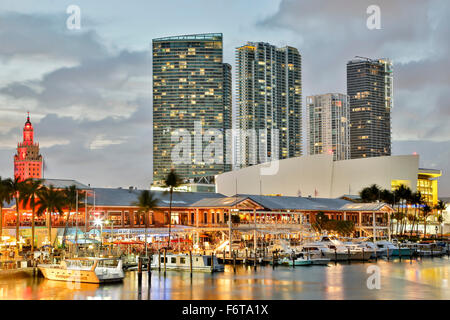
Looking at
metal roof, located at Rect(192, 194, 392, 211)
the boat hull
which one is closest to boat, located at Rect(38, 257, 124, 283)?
the boat hull

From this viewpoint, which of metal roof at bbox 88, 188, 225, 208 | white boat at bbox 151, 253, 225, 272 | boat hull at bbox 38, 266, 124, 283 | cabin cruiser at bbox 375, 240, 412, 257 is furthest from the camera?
cabin cruiser at bbox 375, 240, 412, 257

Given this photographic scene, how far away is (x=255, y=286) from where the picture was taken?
53.9 meters

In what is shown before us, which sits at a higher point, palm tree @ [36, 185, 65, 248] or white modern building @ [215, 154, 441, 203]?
white modern building @ [215, 154, 441, 203]

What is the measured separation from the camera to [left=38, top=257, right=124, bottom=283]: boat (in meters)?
54.2

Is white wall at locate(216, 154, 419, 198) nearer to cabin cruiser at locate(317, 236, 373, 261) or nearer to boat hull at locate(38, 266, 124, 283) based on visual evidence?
cabin cruiser at locate(317, 236, 373, 261)

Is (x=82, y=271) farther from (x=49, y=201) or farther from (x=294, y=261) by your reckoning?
(x=294, y=261)

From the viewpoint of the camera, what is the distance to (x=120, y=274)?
56.1 m

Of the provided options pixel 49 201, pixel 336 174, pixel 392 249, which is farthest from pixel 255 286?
pixel 336 174

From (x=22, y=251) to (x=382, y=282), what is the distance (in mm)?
45115

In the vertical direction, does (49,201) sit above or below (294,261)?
above

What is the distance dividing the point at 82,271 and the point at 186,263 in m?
14.0

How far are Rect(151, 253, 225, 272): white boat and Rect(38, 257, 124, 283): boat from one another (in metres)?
8.10

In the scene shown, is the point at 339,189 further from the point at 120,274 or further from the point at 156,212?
the point at 120,274
